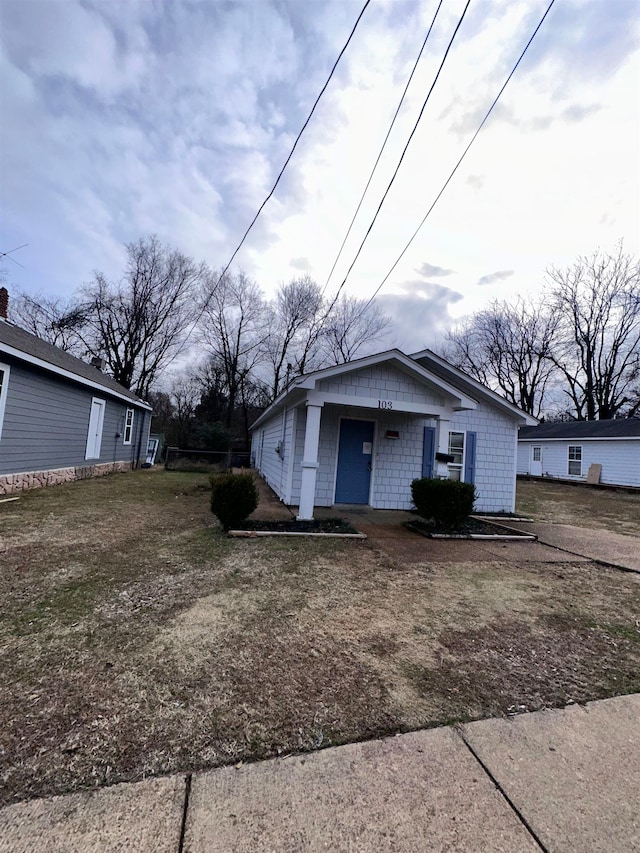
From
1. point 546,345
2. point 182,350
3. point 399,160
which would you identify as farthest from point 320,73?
point 546,345

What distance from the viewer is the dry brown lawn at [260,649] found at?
6.03 feet

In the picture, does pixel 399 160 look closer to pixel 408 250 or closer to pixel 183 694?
pixel 408 250

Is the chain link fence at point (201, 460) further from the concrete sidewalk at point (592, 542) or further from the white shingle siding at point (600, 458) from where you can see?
the white shingle siding at point (600, 458)

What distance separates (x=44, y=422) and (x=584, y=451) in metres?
22.5

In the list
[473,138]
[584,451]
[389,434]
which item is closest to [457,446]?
[389,434]

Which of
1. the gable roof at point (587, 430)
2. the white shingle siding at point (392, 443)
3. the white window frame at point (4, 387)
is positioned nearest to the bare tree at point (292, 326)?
the gable roof at point (587, 430)

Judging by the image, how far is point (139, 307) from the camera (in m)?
24.4

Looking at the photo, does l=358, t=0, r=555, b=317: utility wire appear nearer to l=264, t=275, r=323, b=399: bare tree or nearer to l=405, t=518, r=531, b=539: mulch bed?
l=405, t=518, r=531, b=539: mulch bed

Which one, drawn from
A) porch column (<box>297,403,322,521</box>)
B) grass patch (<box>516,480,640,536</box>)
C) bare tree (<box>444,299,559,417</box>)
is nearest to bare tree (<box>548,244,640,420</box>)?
bare tree (<box>444,299,559,417</box>)

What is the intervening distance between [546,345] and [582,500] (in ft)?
66.1

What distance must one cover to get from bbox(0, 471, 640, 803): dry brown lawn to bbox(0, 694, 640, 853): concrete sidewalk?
0.42ft

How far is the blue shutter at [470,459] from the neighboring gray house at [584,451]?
501 inches

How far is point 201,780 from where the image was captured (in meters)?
1.59

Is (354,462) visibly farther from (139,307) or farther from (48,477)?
(139,307)
